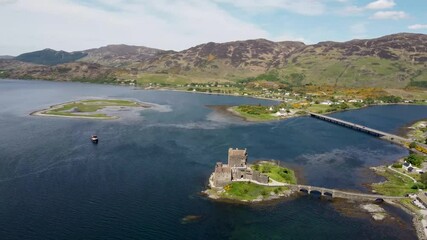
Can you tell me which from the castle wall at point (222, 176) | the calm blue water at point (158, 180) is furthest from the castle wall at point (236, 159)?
the calm blue water at point (158, 180)

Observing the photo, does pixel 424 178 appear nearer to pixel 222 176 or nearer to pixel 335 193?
pixel 335 193

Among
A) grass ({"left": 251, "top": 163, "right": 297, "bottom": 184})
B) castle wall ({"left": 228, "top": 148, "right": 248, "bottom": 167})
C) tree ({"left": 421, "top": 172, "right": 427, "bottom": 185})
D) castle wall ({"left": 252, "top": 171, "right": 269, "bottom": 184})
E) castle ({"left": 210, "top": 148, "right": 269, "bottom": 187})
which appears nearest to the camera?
castle ({"left": 210, "top": 148, "right": 269, "bottom": 187})

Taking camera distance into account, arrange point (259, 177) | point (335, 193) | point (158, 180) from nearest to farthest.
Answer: point (335, 193)
point (259, 177)
point (158, 180)

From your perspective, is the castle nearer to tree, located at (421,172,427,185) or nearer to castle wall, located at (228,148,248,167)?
castle wall, located at (228,148,248,167)

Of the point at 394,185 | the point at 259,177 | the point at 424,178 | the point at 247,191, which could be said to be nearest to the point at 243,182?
the point at 247,191

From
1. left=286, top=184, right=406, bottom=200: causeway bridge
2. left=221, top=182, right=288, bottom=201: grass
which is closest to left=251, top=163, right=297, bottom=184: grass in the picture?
left=286, top=184, right=406, bottom=200: causeway bridge

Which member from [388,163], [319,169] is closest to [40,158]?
[319,169]
